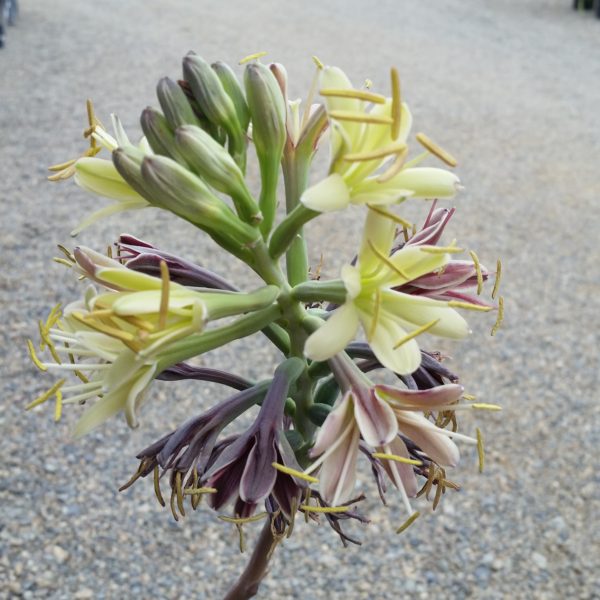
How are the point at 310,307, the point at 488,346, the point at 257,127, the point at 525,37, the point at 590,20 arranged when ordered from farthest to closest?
the point at 590,20
the point at 525,37
the point at 488,346
the point at 310,307
the point at 257,127

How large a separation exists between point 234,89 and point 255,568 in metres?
0.53

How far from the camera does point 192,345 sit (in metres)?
0.63

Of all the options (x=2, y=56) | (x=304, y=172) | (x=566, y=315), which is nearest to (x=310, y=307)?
(x=304, y=172)

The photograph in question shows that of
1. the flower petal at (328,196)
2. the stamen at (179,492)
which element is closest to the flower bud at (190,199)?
the flower petal at (328,196)

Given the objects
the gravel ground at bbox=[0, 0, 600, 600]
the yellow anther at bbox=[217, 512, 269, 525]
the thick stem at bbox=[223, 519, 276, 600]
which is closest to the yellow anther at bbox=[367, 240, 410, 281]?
the yellow anther at bbox=[217, 512, 269, 525]

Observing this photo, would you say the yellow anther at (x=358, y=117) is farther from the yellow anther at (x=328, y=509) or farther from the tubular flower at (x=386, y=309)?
the yellow anther at (x=328, y=509)

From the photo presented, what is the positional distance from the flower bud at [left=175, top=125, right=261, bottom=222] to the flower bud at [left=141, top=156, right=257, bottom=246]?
0.01 metres

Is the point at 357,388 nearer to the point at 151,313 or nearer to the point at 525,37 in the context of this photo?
the point at 151,313

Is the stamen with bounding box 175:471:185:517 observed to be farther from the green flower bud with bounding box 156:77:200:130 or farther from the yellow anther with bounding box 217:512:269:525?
the green flower bud with bounding box 156:77:200:130

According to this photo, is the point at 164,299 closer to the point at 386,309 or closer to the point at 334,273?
the point at 386,309

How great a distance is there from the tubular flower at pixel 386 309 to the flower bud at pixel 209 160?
13 cm

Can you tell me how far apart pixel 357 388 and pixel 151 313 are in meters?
0.17

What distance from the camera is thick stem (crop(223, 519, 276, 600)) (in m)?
0.83

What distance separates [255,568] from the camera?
88cm
